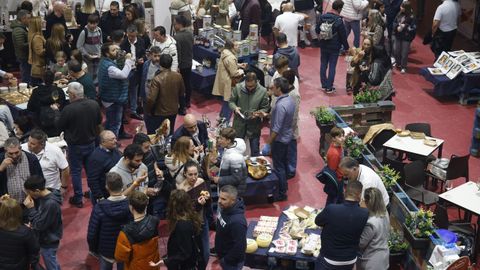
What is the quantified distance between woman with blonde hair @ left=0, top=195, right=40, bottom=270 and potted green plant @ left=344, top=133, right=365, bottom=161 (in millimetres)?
4288

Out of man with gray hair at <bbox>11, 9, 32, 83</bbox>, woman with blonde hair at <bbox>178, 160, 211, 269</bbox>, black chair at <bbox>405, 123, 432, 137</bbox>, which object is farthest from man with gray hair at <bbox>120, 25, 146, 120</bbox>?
black chair at <bbox>405, 123, 432, 137</bbox>

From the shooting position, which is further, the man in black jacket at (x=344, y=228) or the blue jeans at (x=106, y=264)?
the blue jeans at (x=106, y=264)

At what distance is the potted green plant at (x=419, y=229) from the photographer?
7.20 m

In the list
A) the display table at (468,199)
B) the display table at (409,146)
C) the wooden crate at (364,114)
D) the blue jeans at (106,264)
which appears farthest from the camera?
the wooden crate at (364,114)

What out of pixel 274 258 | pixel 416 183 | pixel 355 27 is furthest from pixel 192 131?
pixel 355 27

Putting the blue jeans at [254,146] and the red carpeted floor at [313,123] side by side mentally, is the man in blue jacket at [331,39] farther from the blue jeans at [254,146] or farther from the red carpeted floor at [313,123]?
the blue jeans at [254,146]

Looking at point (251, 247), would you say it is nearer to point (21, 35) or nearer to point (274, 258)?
point (274, 258)

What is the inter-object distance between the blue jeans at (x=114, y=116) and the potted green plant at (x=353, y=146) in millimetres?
3257

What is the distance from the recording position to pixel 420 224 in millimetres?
7270

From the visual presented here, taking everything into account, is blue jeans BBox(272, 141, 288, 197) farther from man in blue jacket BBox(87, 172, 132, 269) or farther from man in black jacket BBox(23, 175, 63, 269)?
man in black jacket BBox(23, 175, 63, 269)

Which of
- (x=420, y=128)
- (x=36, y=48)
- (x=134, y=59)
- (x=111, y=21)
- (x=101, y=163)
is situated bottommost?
(x=420, y=128)

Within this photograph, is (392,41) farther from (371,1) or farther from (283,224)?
(283,224)

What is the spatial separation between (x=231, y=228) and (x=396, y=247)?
2130mm

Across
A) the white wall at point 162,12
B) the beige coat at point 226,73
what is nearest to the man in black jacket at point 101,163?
the beige coat at point 226,73
